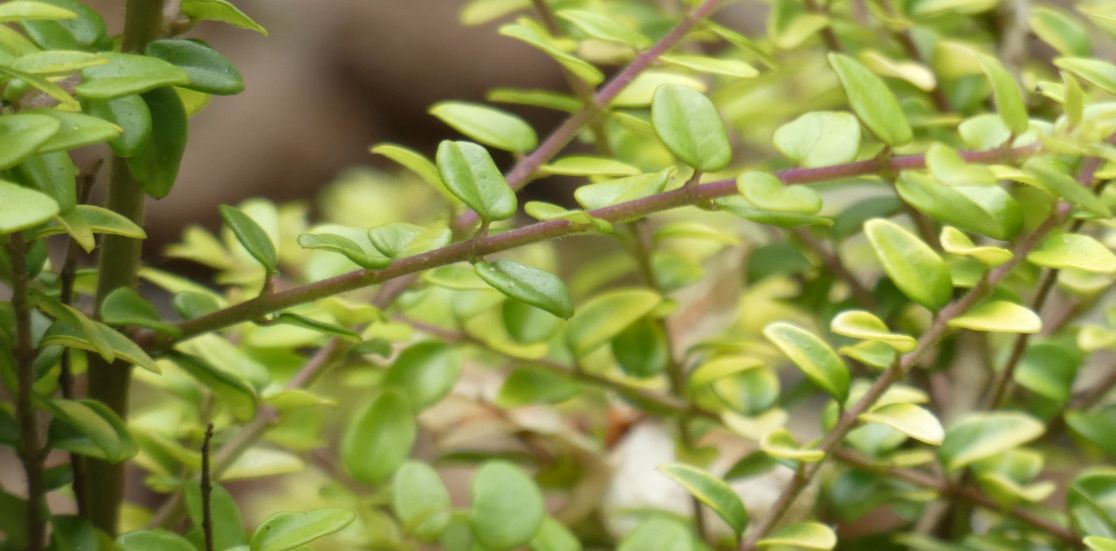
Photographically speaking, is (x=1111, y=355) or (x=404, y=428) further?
(x=1111, y=355)

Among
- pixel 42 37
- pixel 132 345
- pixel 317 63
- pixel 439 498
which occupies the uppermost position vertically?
pixel 42 37

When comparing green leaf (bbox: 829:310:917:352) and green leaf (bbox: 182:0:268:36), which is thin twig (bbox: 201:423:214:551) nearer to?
green leaf (bbox: 182:0:268:36)

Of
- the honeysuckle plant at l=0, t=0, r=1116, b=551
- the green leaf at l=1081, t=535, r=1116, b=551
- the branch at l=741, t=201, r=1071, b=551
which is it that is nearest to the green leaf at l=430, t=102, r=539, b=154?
the honeysuckle plant at l=0, t=0, r=1116, b=551

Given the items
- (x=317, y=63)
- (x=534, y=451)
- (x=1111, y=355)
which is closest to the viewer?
(x=534, y=451)

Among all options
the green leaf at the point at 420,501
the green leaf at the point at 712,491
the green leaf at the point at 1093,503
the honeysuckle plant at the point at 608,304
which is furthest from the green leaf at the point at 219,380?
the green leaf at the point at 1093,503

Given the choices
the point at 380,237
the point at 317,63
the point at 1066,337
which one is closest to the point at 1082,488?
the point at 1066,337

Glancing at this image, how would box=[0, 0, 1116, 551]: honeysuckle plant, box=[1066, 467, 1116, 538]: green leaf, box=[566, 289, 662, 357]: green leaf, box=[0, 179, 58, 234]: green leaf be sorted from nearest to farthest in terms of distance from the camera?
1. box=[0, 179, 58, 234]: green leaf
2. box=[0, 0, 1116, 551]: honeysuckle plant
3. box=[1066, 467, 1116, 538]: green leaf
4. box=[566, 289, 662, 357]: green leaf

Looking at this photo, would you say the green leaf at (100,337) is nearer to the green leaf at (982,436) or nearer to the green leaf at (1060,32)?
the green leaf at (982,436)

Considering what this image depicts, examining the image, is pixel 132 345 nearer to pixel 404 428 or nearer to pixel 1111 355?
pixel 404 428
